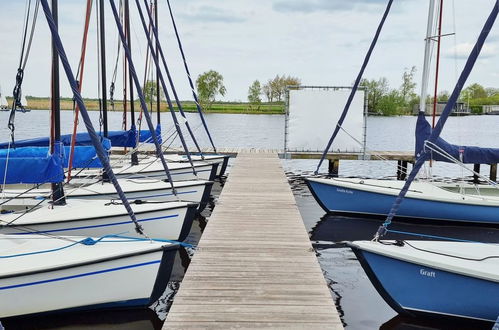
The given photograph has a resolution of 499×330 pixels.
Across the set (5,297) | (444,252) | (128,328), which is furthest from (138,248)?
(444,252)

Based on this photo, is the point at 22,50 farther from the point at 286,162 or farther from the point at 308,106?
the point at 286,162

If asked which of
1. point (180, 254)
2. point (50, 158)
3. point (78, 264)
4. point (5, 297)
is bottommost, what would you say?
point (180, 254)

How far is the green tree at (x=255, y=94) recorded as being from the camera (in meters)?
120

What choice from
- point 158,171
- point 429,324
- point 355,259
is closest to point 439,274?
point 429,324

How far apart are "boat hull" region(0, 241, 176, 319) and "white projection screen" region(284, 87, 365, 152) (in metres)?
13.6

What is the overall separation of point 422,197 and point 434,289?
6.57 metres

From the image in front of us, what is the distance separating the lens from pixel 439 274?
6855 mm

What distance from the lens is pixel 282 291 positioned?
21.2 feet

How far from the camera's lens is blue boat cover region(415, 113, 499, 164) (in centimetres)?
1186

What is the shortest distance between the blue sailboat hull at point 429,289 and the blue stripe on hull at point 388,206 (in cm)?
638

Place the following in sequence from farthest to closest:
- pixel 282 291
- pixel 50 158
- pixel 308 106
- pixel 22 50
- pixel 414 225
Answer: pixel 308 106
pixel 414 225
pixel 22 50
pixel 50 158
pixel 282 291

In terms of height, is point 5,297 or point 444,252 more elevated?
point 444,252

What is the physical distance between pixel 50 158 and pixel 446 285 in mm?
7463

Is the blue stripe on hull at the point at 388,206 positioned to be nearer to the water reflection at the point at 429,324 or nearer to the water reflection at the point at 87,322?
the water reflection at the point at 429,324
